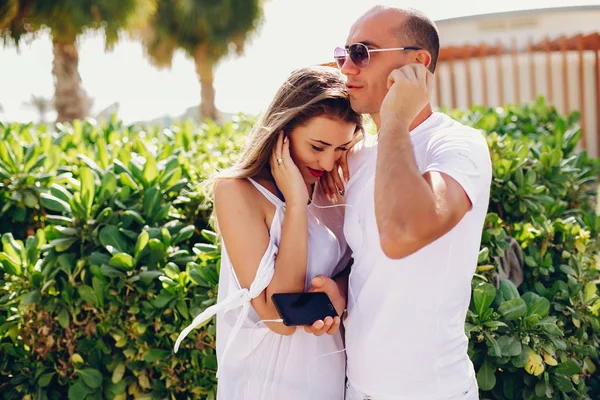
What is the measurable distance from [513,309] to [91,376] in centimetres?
207

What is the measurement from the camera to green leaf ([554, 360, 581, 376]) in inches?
129

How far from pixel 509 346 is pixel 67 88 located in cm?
1520

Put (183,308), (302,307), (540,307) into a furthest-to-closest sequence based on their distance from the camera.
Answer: (183,308) → (540,307) → (302,307)

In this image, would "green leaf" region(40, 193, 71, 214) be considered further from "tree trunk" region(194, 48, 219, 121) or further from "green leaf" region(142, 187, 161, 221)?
"tree trunk" region(194, 48, 219, 121)

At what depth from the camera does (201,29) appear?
24.2 meters

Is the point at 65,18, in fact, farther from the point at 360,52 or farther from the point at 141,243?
the point at 360,52

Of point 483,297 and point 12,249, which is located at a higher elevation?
point 12,249

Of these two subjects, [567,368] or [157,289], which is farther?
[157,289]

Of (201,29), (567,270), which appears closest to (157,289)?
(567,270)

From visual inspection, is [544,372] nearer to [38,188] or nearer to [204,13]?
[38,188]

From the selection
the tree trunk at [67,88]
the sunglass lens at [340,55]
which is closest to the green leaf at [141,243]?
the sunglass lens at [340,55]

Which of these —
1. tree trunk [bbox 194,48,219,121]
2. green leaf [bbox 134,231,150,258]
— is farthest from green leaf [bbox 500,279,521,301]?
tree trunk [bbox 194,48,219,121]

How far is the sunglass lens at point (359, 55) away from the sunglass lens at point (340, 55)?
0.33ft

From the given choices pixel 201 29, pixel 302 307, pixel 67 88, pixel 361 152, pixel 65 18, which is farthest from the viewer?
pixel 201 29
